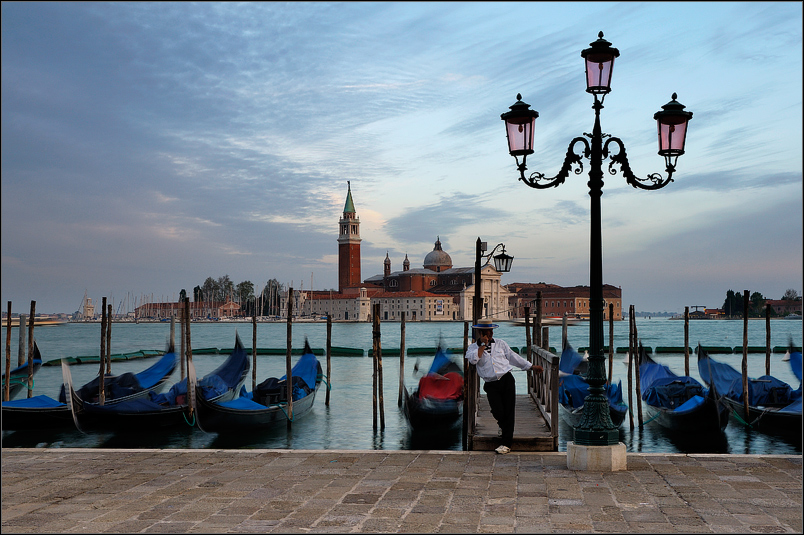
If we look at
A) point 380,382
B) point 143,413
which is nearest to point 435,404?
point 380,382

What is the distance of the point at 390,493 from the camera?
12.6ft

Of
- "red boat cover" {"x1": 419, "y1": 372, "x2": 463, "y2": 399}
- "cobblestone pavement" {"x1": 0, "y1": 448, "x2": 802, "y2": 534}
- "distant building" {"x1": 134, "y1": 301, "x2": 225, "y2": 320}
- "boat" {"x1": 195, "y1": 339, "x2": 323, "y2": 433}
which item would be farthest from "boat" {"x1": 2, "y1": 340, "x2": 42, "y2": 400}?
"distant building" {"x1": 134, "y1": 301, "x2": 225, "y2": 320}

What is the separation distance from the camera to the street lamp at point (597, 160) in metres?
4.58

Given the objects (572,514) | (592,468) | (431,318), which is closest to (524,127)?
(592,468)

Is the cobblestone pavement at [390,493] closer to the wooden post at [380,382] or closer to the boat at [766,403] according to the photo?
the boat at [766,403]

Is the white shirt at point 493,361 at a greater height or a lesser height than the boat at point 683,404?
greater

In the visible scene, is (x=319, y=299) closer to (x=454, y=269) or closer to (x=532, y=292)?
(x=454, y=269)

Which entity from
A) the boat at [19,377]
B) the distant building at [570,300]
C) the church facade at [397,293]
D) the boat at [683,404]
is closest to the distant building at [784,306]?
the distant building at [570,300]

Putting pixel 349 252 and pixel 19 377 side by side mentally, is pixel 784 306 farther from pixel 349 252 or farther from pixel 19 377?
pixel 19 377

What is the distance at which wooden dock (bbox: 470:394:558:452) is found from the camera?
17.5 ft

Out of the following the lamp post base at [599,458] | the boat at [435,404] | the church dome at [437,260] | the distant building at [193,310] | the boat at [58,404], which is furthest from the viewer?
the church dome at [437,260]

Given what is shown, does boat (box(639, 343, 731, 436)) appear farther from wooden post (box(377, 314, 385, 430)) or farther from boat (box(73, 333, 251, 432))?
boat (box(73, 333, 251, 432))

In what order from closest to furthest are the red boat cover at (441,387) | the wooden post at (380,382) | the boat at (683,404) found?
the boat at (683,404) < the red boat cover at (441,387) < the wooden post at (380,382)

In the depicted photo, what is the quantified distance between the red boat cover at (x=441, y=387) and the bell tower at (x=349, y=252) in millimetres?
72004
